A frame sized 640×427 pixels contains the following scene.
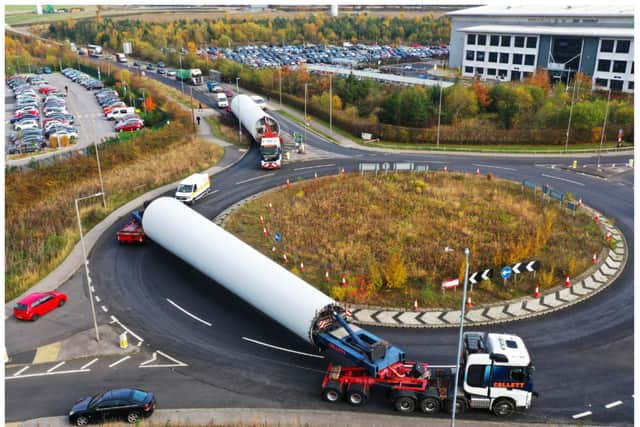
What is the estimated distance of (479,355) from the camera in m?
19.7

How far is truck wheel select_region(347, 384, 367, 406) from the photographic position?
20766 mm

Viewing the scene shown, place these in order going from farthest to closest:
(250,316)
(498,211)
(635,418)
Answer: (498,211) < (250,316) < (635,418)

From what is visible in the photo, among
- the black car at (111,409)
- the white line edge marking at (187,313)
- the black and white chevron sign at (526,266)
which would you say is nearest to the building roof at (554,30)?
the black and white chevron sign at (526,266)

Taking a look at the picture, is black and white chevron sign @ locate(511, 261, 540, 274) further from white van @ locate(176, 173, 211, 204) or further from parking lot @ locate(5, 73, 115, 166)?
parking lot @ locate(5, 73, 115, 166)

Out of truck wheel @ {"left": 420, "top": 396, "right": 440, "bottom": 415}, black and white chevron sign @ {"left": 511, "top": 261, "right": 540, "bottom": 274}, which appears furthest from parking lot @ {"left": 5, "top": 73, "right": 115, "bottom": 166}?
truck wheel @ {"left": 420, "top": 396, "right": 440, "bottom": 415}

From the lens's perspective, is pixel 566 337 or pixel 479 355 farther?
pixel 566 337

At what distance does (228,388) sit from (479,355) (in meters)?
10.6

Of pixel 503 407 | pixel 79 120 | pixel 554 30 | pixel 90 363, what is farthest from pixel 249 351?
pixel 554 30

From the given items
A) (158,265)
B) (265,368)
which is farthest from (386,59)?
(265,368)

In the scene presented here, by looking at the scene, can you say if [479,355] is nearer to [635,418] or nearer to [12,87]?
[635,418]

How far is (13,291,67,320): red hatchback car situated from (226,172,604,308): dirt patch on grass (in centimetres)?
1265

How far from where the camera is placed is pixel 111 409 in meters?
20.1

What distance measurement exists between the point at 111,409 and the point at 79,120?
2597 inches

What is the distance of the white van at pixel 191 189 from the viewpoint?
4372cm
